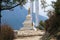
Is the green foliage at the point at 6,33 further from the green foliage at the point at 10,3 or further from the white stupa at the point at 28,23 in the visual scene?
the white stupa at the point at 28,23

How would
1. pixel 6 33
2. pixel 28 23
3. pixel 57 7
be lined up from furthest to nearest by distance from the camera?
pixel 28 23 < pixel 57 7 < pixel 6 33

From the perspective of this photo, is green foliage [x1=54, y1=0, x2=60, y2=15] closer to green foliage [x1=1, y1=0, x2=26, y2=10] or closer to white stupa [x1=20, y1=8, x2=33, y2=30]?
green foliage [x1=1, y1=0, x2=26, y2=10]

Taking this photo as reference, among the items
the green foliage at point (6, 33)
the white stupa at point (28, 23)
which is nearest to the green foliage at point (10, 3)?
the green foliage at point (6, 33)

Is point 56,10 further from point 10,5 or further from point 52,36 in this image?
point 10,5

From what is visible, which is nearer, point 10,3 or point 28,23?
point 10,3

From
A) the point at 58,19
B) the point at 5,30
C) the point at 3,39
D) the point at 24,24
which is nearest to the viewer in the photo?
the point at 3,39

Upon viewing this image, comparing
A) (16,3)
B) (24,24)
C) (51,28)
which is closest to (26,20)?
(24,24)

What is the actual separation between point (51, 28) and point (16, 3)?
82.1 inches

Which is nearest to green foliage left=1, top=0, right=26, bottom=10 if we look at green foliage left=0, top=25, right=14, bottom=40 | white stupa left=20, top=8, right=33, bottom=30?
green foliage left=0, top=25, right=14, bottom=40

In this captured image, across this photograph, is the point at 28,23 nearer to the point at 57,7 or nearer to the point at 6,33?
the point at 57,7

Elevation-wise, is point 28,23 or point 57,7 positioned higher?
point 57,7

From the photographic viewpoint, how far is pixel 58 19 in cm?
968

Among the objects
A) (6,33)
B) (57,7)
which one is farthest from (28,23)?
(6,33)

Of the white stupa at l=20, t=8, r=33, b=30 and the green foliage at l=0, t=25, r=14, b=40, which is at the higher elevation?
the green foliage at l=0, t=25, r=14, b=40
